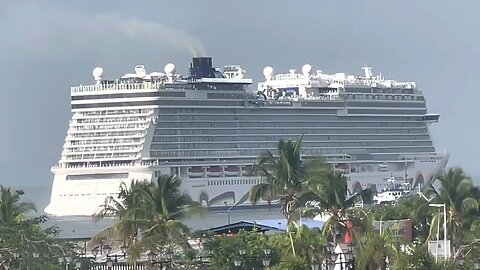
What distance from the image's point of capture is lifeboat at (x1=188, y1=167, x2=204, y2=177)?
382 feet

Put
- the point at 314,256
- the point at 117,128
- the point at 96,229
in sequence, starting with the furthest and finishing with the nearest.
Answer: the point at 117,128 < the point at 96,229 < the point at 314,256

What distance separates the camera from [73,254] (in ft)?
129

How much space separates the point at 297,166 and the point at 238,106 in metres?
73.5

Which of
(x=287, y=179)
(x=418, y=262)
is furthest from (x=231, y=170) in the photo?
(x=418, y=262)

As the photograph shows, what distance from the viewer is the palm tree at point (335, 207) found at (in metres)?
43.2

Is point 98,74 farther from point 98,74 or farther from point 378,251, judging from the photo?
point 378,251

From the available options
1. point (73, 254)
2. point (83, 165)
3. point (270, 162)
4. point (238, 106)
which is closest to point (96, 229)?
point (83, 165)

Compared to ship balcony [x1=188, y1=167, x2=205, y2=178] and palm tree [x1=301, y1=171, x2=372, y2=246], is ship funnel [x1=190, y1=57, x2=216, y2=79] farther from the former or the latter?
palm tree [x1=301, y1=171, x2=372, y2=246]

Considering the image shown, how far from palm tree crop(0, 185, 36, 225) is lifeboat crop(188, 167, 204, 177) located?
7332 cm

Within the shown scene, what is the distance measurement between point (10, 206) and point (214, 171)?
7608cm

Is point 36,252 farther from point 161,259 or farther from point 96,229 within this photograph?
point 96,229

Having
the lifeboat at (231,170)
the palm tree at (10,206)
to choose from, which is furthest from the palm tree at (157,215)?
the lifeboat at (231,170)

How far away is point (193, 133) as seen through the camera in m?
117

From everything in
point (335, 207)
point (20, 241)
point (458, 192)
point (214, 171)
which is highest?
point (214, 171)
